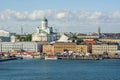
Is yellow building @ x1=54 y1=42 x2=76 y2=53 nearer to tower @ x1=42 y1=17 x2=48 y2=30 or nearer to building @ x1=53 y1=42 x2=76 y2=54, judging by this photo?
building @ x1=53 y1=42 x2=76 y2=54

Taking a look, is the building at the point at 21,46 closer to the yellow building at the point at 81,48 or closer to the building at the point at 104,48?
the yellow building at the point at 81,48

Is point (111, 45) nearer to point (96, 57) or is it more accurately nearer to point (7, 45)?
point (96, 57)

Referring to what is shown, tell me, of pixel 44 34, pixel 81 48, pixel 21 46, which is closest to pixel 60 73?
pixel 81 48

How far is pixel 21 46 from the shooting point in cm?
5512

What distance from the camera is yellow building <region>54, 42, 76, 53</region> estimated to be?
52.4 metres

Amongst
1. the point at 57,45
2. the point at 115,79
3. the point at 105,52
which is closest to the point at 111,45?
the point at 105,52

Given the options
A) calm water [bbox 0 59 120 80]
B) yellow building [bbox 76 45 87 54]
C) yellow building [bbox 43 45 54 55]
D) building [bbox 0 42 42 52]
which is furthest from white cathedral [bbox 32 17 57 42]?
calm water [bbox 0 59 120 80]

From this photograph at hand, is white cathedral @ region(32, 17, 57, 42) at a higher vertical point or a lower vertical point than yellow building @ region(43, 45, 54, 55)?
higher

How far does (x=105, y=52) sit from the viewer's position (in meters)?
50.7

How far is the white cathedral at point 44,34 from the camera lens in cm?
6088

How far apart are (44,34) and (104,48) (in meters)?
10.9

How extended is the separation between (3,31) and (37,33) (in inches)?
485

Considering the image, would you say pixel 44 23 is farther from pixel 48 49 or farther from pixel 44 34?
pixel 48 49

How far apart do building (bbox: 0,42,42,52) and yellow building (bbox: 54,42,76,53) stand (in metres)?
2.56
